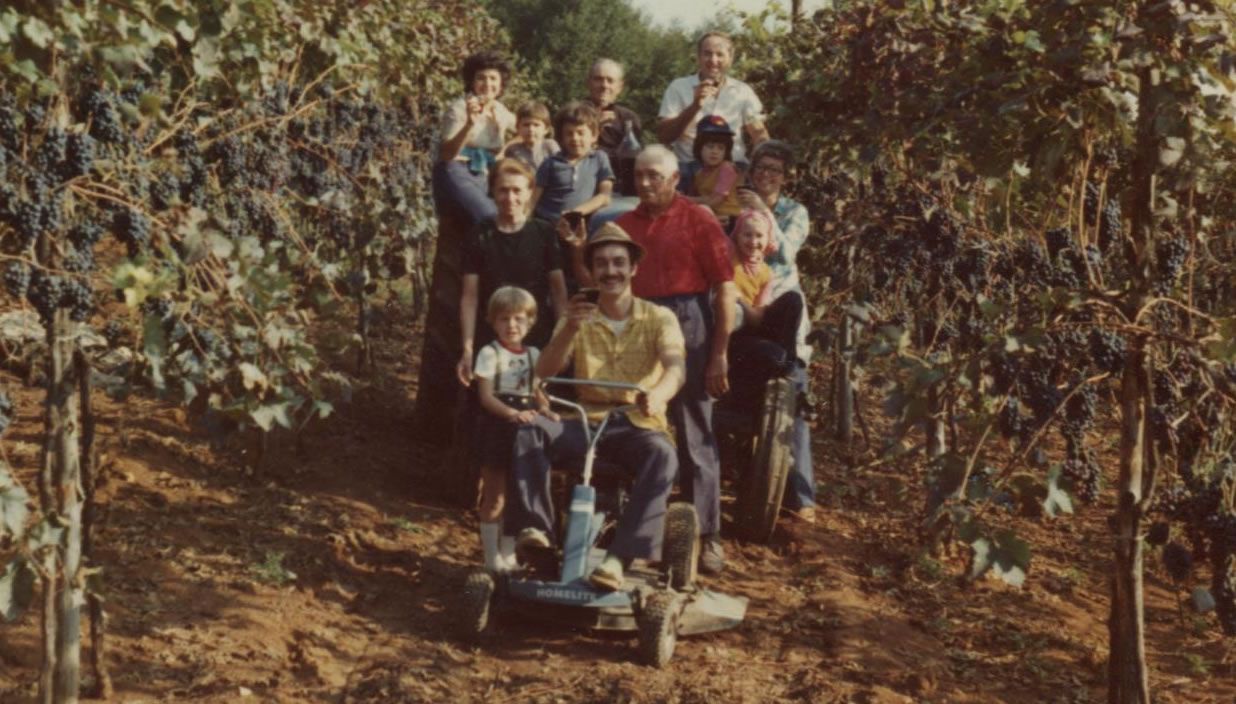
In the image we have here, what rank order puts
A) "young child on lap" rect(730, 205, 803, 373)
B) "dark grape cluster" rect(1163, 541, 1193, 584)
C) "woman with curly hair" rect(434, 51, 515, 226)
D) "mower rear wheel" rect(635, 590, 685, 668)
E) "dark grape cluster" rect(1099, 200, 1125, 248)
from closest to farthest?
"dark grape cluster" rect(1163, 541, 1193, 584)
"dark grape cluster" rect(1099, 200, 1125, 248)
"mower rear wheel" rect(635, 590, 685, 668)
"young child on lap" rect(730, 205, 803, 373)
"woman with curly hair" rect(434, 51, 515, 226)

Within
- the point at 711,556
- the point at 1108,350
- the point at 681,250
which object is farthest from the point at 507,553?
the point at 1108,350

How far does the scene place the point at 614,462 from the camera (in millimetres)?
6109

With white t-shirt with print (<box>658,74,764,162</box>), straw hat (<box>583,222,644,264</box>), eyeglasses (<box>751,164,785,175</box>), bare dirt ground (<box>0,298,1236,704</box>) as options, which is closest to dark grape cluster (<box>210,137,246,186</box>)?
straw hat (<box>583,222,644,264</box>)

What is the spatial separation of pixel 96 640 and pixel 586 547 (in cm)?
196

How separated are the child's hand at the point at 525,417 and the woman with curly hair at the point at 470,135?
1932mm

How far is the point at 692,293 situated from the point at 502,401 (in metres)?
1.14

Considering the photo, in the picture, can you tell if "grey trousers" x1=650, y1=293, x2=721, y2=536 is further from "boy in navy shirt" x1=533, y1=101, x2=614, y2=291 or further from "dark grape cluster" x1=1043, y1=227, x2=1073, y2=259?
"dark grape cluster" x1=1043, y1=227, x2=1073, y2=259

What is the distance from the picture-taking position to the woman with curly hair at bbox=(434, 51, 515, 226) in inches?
305

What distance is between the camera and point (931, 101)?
555 cm

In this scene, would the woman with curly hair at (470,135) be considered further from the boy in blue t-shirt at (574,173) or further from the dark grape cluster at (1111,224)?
the dark grape cluster at (1111,224)

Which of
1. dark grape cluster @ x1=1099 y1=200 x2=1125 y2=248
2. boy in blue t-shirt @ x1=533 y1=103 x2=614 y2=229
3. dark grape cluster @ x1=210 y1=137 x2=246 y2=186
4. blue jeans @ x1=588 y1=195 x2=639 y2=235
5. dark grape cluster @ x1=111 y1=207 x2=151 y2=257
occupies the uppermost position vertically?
boy in blue t-shirt @ x1=533 y1=103 x2=614 y2=229

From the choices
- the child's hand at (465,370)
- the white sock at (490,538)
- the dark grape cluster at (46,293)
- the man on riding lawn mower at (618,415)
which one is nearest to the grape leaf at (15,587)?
the dark grape cluster at (46,293)

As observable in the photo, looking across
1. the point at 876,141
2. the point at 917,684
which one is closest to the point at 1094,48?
the point at 876,141

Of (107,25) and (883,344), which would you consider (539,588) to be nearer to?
(883,344)
